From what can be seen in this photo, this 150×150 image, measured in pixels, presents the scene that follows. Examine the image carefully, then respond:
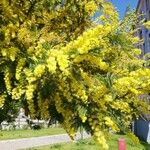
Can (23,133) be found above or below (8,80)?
below

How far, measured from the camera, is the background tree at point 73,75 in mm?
4195

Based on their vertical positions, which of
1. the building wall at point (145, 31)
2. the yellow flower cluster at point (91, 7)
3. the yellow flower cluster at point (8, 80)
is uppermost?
the building wall at point (145, 31)

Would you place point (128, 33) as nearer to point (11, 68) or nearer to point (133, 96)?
point (133, 96)

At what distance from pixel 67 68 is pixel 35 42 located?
2.46ft

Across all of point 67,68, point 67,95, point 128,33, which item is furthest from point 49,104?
point 128,33

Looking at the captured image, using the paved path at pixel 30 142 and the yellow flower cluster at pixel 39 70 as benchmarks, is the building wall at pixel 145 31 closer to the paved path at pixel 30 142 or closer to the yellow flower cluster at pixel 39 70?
the paved path at pixel 30 142

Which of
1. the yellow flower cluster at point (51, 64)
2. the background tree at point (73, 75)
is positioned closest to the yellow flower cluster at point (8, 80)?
the background tree at point (73, 75)

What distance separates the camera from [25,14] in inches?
217

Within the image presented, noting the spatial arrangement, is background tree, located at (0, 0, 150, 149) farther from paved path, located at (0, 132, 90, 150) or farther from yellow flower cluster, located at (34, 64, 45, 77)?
paved path, located at (0, 132, 90, 150)

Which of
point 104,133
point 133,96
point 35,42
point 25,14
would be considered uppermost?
point 25,14

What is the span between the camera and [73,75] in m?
4.28

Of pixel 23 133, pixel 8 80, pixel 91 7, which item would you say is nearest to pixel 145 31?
pixel 23 133

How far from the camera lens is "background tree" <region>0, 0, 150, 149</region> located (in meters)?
4.20

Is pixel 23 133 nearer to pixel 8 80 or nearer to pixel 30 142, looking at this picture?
pixel 30 142
